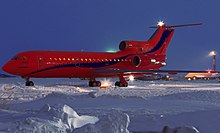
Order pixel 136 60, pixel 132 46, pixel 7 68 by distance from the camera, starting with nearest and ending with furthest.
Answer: pixel 7 68 → pixel 136 60 → pixel 132 46

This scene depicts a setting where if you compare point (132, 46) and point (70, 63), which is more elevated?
point (132, 46)

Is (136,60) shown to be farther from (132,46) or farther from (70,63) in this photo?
(70,63)

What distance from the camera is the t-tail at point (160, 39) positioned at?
34.8 metres

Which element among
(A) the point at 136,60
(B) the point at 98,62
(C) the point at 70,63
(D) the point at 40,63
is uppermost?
(A) the point at 136,60

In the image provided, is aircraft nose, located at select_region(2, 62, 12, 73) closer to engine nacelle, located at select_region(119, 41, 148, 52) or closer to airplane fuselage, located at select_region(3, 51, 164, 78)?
airplane fuselage, located at select_region(3, 51, 164, 78)

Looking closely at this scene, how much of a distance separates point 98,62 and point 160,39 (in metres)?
8.11

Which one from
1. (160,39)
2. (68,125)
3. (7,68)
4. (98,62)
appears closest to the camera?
(68,125)

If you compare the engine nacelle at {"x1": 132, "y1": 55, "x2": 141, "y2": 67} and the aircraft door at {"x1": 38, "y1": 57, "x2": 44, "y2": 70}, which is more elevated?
the engine nacelle at {"x1": 132, "y1": 55, "x2": 141, "y2": 67}

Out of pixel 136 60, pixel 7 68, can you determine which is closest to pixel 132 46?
pixel 136 60

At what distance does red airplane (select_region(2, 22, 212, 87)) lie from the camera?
88.2 feet

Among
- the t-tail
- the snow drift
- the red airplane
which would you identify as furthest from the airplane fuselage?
the snow drift

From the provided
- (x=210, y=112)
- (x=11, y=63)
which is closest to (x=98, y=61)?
A: (x=11, y=63)

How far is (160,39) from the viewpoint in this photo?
3544cm

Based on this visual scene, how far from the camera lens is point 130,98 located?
15.4 metres
